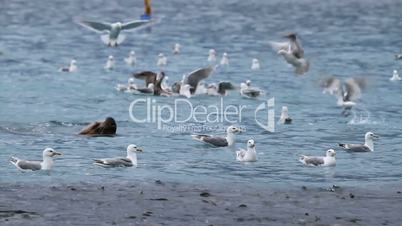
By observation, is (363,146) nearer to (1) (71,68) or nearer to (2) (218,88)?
(2) (218,88)

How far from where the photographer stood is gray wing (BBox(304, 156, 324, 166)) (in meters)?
26.2

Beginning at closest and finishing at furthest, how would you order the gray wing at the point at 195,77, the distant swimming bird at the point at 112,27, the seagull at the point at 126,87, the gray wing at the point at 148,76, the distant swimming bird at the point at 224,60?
the distant swimming bird at the point at 112,27
the gray wing at the point at 195,77
the gray wing at the point at 148,76
the seagull at the point at 126,87
the distant swimming bird at the point at 224,60

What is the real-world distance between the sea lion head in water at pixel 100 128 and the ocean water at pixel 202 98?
1.01ft

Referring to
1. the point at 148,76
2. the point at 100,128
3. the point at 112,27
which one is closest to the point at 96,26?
the point at 112,27

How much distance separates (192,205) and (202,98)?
62.6 ft

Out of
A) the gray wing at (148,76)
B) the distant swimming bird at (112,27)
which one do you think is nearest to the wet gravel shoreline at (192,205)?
the distant swimming bird at (112,27)

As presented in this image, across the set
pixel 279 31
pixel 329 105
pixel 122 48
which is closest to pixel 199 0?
pixel 279 31

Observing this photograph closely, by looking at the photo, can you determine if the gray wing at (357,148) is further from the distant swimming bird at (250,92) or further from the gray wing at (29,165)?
the distant swimming bird at (250,92)

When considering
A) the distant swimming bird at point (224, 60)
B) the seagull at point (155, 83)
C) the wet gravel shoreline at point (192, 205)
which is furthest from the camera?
the distant swimming bird at point (224, 60)

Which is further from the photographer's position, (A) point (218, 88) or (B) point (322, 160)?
(A) point (218, 88)

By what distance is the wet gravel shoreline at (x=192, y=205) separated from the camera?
19.8 meters

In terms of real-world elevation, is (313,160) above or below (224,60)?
below

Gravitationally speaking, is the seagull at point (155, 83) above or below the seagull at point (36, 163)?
above

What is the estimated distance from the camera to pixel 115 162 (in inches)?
1003
